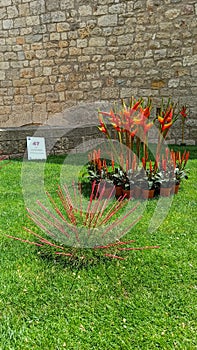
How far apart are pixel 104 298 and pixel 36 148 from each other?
3.33 metres

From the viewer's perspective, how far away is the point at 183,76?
5738 mm

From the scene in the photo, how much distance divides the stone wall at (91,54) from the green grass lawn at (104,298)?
13.4 ft

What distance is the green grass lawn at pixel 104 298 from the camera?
1.57 m

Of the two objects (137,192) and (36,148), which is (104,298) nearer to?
(137,192)

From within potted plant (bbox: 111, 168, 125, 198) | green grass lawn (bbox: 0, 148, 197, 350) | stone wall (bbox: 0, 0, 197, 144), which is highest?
stone wall (bbox: 0, 0, 197, 144)

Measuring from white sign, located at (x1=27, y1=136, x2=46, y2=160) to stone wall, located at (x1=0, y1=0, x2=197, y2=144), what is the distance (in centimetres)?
221

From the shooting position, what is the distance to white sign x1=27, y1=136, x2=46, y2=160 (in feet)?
15.6

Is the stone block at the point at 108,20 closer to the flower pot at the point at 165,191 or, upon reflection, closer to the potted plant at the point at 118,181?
the potted plant at the point at 118,181

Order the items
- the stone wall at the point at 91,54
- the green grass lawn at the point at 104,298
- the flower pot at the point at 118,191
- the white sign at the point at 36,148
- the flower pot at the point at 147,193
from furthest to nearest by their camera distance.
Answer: the stone wall at the point at 91,54, the white sign at the point at 36,148, the flower pot at the point at 118,191, the flower pot at the point at 147,193, the green grass lawn at the point at 104,298

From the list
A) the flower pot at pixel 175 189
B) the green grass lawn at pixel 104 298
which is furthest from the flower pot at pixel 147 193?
the green grass lawn at pixel 104 298

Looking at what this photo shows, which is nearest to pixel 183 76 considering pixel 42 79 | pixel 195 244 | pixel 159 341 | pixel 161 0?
pixel 161 0

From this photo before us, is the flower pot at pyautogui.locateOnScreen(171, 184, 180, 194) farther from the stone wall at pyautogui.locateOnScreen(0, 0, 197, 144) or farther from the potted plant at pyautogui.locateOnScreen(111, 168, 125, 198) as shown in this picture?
the stone wall at pyautogui.locateOnScreen(0, 0, 197, 144)

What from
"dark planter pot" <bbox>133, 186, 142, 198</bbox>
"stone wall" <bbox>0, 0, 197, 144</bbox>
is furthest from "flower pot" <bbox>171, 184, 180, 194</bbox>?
"stone wall" <bbox>0, 0, 197, 144</bbox>

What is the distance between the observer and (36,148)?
479 cm
